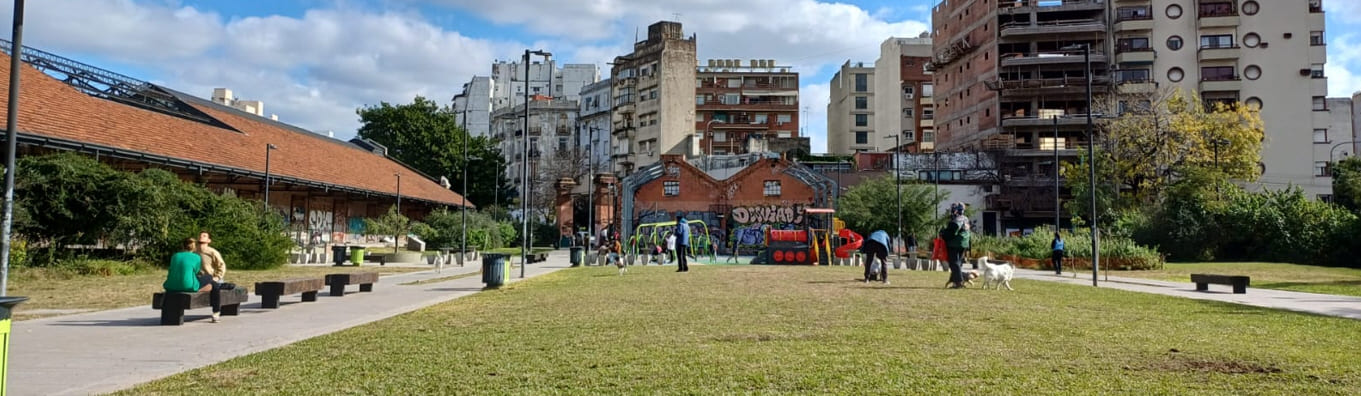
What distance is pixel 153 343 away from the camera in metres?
9.46

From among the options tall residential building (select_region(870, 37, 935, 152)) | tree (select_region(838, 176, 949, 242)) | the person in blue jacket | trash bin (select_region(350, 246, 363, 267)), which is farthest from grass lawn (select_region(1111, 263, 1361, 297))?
tall residential building (select_region(870, 37, 935, 152))

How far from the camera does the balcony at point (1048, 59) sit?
6662cm

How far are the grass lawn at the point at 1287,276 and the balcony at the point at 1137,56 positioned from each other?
34.3 m

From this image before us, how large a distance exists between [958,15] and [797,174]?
3191 centimetres

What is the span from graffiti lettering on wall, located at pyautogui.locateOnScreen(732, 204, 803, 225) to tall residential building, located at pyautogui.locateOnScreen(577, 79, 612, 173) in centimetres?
3795

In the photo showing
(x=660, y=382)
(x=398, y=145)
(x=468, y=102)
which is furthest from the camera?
(x=468, y=102)

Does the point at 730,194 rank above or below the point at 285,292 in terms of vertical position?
above

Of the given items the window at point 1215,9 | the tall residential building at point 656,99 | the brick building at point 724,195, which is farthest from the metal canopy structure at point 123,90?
the window at point 1215,9

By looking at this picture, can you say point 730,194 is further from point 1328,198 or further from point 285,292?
point 1328,198

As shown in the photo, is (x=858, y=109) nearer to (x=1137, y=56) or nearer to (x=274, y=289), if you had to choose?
(x=1137, y=56)

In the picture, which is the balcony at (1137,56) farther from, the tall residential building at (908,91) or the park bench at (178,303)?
the park bench at (178,303)

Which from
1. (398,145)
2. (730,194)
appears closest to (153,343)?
(730,194)

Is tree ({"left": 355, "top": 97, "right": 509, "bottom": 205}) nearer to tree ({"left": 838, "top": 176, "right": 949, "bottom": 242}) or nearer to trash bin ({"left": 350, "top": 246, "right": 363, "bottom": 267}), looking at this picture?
tree ({"left": 838, "top": 176, "right": 949, "bottom": 242})

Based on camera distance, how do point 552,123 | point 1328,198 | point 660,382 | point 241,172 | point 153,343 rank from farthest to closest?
point 552,123 < point 1328,198 < point 241,172 < point 153,343 < point 660,382
